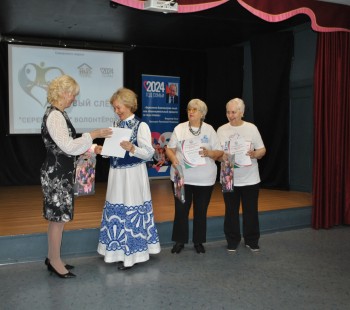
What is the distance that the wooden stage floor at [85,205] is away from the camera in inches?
159

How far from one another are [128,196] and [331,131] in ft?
8.70

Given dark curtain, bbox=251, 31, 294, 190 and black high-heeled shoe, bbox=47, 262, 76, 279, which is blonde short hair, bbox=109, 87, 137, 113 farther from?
dark curtain, bbox=251, 31, 294, 190

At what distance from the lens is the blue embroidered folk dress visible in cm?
329

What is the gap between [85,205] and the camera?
5148 mm

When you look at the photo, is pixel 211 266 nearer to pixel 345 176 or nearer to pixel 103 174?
pixel 345 176

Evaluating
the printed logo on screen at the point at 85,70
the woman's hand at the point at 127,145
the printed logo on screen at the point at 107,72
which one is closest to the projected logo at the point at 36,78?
the printed logo on screen at the point at 85,70

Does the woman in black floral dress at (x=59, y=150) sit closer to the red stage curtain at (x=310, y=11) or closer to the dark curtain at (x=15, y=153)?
the red stage curtain at (x=310, y=11)

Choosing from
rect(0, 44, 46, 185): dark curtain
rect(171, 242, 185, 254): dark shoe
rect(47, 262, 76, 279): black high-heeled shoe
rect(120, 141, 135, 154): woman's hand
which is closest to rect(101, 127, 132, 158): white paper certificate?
rect(120, 141, 135, 154): woman's hand

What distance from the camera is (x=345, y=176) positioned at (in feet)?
16.3

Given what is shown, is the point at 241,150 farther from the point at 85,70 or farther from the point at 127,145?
the point at 85,70

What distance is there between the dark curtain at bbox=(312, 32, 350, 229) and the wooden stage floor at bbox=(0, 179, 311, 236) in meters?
0.37

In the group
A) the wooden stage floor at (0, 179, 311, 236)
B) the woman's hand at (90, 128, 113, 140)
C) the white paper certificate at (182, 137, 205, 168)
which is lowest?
the wooden stage floor at (0, 179, 311, 236)

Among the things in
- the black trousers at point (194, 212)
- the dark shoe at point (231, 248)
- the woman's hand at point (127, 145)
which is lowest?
the dark shoe at point (231, 248)

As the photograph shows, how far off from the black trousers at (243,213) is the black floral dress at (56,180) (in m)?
1.52
